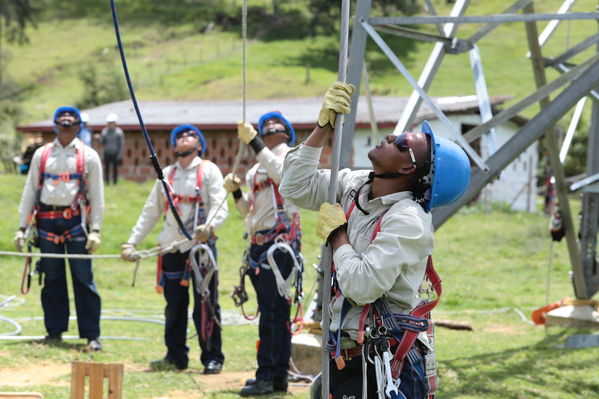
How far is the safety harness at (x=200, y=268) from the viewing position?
821cm

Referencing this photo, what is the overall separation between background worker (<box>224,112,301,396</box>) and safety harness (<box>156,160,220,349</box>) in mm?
582

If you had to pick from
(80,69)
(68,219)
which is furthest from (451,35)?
(80,69)

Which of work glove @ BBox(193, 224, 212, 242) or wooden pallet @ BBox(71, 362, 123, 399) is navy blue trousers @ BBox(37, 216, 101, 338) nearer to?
work glove @ BBox(193, 224, 212, 242)

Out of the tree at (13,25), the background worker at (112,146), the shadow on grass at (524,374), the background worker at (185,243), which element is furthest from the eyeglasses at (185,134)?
the tree at (13,25)

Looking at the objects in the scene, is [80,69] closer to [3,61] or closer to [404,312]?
[3,61]

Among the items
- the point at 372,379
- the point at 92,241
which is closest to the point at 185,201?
the point at 92,241

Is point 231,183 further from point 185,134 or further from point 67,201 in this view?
point 67,201

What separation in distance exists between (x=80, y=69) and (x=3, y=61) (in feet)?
25.4

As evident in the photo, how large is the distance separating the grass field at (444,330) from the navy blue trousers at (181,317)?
202mm

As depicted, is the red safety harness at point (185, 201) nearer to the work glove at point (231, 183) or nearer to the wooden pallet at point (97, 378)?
the work glove at point (231, 183)

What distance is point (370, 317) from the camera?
4.37 meters

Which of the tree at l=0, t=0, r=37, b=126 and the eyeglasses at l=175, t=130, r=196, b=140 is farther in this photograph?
the tree at l=0, t=0, r=37, b=126

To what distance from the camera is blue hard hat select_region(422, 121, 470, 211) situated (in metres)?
4.28

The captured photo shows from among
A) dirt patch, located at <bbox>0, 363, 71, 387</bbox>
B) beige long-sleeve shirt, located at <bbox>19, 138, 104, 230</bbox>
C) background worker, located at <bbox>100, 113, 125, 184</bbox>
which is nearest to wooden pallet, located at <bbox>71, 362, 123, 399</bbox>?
dirt patch, located at <bbox>0, 363, 71, 387</bbox>
